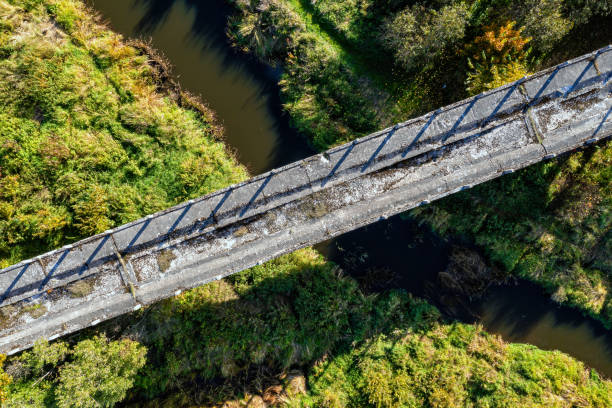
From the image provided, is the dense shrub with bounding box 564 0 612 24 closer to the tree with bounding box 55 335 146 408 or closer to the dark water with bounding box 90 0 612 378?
the dark water with bounding box 90 0 612 378

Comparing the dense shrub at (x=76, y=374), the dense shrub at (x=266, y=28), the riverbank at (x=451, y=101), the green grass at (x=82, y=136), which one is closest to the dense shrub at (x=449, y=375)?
the riverbank at (x=451, y=101)

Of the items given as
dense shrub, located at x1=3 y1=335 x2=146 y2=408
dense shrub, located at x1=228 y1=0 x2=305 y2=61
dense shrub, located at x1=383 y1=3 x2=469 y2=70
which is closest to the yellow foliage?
dense shrub, located at x1=383 y1=3 x2=469 y2=70

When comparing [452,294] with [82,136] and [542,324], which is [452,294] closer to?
[542,324]

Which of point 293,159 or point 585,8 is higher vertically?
point 585,8

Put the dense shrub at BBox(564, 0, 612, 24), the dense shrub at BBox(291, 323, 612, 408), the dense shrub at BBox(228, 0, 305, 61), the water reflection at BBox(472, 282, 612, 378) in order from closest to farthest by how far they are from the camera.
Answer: the dense shrub at BBox(564, 0, 612, 24)
the dense shrub at BBox(291, 323, 612, 408)
the dense shrub at BBox(228, 0, 305, 61)
the water reflection at BBox(472, 282, 612, 378)

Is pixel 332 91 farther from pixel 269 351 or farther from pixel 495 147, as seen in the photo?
pixel 269 351

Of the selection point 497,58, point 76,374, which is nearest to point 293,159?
point 497,58

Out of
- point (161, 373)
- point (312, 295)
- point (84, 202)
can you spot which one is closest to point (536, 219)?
point (312, 295)
